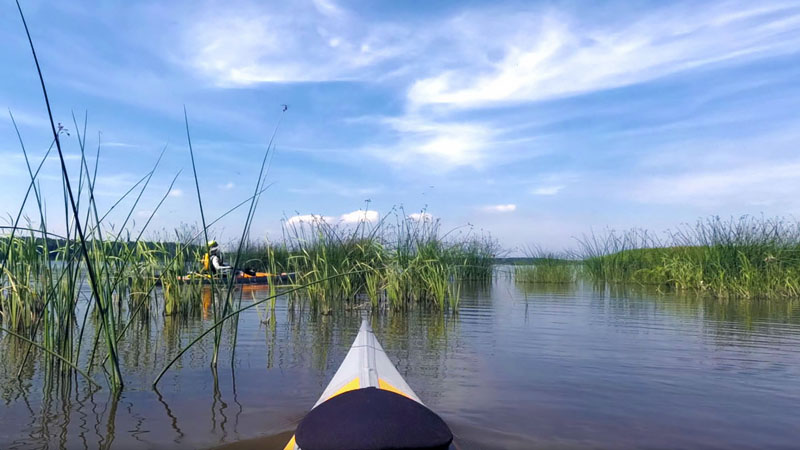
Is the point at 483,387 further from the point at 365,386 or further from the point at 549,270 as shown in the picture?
the point at 549,270

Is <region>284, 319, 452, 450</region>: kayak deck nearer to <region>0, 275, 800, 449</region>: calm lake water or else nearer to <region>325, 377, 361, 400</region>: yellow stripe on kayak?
<region>325, 377, 361, 400</region>: yellow stripe on kayak

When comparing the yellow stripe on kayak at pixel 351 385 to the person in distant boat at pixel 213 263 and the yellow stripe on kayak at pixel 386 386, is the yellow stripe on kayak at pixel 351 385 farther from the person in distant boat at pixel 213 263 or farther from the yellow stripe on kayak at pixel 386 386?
the person in distant boat at pixel 213 263

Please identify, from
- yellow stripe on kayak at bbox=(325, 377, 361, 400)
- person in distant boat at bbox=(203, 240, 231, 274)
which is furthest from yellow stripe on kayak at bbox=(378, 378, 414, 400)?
person in distant boat at bbox=(203, 240, 231, 274)

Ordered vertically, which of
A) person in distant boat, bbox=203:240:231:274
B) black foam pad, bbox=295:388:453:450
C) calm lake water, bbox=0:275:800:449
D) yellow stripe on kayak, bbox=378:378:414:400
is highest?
person in distant boat, bbox=203:240:231:274

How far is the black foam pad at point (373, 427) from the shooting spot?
1.89m

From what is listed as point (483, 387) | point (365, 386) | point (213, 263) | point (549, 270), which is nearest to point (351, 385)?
point (365, 386)

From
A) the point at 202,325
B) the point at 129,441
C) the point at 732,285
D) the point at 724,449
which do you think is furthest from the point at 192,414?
the point at 732,285

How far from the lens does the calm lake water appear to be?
3287 mm

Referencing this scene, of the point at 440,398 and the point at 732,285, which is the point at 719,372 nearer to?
the point at 440,398

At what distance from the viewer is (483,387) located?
4.38 m

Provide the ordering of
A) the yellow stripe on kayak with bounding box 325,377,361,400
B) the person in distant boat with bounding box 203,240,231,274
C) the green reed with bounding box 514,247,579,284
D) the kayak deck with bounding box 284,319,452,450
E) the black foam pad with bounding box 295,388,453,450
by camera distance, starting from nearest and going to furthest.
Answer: the black foam pad with bounding box 295,388,453,450 → the kayak deck with bounding box 284,319,452,450 → the yellow stripe on kayak with bounding box 325,377,361,400 → the person in distant boat with bounding box 203,240,231,274 → the green reed with bounding box 514,247,579,284

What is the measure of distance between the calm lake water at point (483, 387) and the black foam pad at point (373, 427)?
128 cm

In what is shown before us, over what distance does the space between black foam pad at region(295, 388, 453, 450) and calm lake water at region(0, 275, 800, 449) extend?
1.28m

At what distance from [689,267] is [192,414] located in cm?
1330
